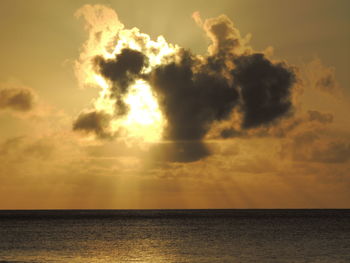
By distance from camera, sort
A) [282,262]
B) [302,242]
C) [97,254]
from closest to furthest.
A: 1. [282,262]
2. [97,254]
3. [302,242]

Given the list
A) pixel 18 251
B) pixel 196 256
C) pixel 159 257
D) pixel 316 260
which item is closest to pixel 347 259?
pixel 316 260

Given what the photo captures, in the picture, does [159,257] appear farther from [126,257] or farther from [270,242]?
[270,242]

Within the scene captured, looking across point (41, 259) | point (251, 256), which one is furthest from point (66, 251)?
point (251, 256)

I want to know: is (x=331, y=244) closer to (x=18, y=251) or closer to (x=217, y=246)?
(x=217, y=246)

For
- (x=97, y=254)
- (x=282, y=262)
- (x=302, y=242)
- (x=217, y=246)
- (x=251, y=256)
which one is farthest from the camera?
(x=302, y=242)

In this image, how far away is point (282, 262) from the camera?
57.2 meters

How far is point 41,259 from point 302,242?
4240 cm

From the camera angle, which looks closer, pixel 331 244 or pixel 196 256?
pixel 196 256

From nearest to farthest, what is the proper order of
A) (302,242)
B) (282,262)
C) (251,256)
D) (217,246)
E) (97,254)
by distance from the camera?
(282,262) → (251,256) → (97,254) → (217,246) → (302,242)

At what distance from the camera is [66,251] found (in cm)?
7081

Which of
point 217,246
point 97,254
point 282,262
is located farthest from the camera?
point 217,246

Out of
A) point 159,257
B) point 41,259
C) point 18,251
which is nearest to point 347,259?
point 159,257

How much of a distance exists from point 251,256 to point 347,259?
35.8 ft

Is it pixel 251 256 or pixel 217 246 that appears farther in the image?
pixel 217 246
